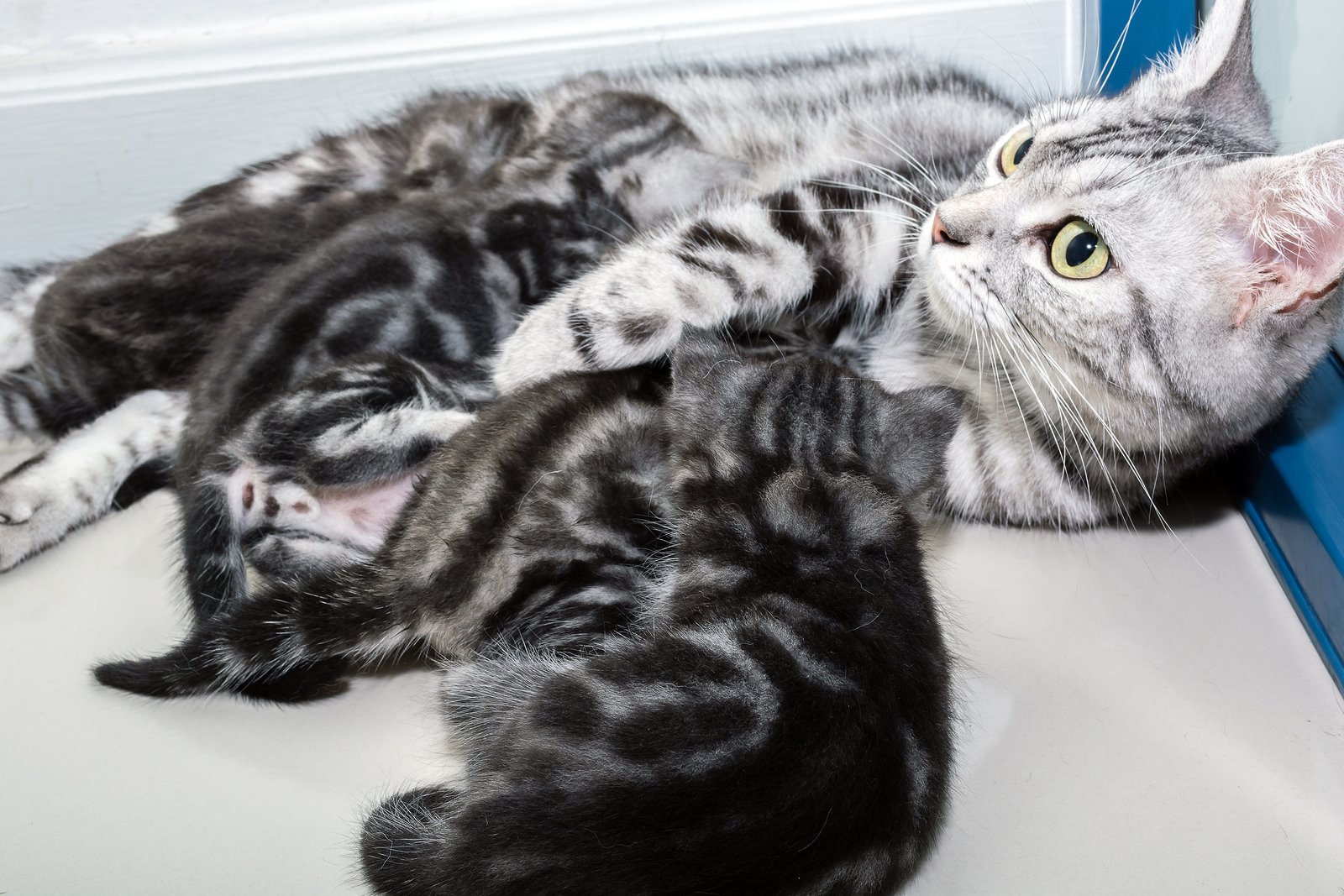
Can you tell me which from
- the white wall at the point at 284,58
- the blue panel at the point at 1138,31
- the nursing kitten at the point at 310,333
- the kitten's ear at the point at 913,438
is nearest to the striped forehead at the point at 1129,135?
the kitten's ear at the point at 913,438

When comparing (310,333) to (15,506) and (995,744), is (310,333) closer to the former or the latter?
(15,506)

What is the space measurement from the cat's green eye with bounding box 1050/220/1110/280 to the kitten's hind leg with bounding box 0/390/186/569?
1.34 meters

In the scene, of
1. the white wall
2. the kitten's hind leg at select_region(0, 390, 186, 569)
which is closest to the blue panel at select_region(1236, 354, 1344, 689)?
the white wall

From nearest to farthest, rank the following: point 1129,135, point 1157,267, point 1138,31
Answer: point 1157,267
point 1129,135
point 1138,31

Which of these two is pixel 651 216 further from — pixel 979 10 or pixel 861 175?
pixel 979 10

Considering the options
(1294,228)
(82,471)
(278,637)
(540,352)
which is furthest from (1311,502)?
(82,471)

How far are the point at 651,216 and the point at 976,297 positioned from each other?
709 millimetres

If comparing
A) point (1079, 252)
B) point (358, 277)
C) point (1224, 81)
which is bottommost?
point (358, 277)

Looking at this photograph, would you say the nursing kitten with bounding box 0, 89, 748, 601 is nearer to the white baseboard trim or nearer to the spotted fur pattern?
the spotted fur pattern

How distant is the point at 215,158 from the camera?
7.82ft

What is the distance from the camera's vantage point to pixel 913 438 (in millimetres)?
1227

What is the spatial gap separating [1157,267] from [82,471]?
1549 millimetres

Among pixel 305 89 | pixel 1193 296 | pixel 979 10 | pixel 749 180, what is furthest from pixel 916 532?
pixel 305 89

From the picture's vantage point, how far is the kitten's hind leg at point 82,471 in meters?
1.51
